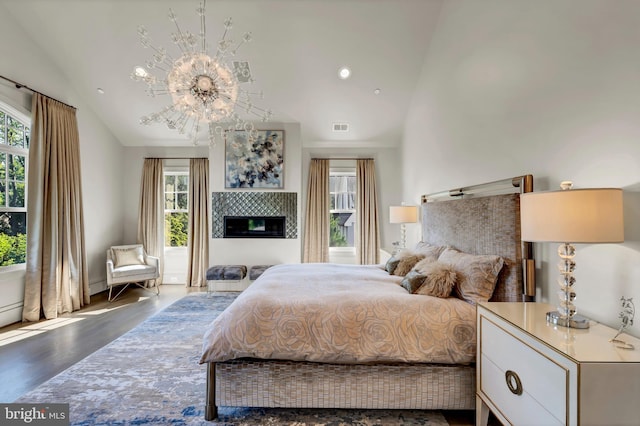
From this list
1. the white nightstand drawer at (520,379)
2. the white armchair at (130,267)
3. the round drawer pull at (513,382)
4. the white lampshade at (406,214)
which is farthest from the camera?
the white armchair at (130,267)

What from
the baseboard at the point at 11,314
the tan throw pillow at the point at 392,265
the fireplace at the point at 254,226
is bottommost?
the baseboard at the point at 11,314

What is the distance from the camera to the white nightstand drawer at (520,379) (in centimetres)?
112

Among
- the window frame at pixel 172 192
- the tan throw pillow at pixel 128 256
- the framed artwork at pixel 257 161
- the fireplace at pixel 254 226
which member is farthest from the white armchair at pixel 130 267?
the framed artwork at pixel 257 161

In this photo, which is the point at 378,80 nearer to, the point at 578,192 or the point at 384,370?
the point at 578,192

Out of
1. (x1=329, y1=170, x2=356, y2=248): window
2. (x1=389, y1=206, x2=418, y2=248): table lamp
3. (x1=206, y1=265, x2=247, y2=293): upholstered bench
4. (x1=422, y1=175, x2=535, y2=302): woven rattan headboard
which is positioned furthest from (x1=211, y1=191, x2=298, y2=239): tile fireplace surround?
(x1=422, y1=175, x2=535, y2=302): woven rattan headboard

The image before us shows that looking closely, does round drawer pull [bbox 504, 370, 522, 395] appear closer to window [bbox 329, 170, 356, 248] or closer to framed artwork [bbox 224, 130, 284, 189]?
framed artwork [bbox 224, 130, 284, 189]

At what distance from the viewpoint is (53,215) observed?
3686mm

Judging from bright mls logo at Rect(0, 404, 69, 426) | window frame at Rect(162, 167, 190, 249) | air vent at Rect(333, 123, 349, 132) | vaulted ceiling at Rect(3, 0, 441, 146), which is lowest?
bright mls logo at Rect(0, 404, 69, 426)

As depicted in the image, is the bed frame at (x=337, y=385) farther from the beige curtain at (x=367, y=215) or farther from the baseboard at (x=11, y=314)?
the beige curtain at (x=367, y=215)

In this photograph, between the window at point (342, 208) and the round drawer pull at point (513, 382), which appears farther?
the window at point (342, 208)

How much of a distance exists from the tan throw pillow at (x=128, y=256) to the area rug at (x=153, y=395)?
2249 mm

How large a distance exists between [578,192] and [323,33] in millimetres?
3431

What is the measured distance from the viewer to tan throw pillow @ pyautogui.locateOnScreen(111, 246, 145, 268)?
4.75m

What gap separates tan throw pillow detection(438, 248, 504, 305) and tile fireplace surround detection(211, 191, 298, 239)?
333 cm
